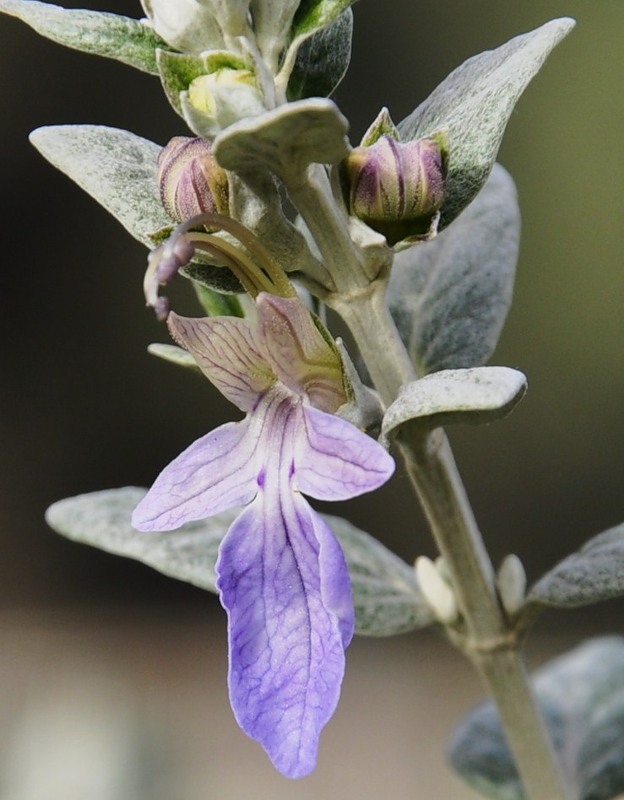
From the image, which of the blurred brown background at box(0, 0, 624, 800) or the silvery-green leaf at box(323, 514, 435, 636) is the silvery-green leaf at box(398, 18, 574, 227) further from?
the blurred brown background at box(0, 0, 624, 800)

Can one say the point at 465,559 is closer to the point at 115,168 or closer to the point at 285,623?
the point at 285,623

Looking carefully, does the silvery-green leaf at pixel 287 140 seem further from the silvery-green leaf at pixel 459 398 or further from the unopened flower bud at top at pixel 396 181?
the silvery-green leaf at pixel 459 398

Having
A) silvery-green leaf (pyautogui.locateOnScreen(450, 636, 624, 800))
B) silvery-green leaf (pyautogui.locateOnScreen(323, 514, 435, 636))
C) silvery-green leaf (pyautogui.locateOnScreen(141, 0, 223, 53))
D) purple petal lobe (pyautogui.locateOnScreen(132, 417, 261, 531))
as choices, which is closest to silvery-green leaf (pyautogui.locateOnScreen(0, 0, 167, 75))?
silvery-green leaf (pyautogui.locateOnScreen(141, 0, 223, 53))

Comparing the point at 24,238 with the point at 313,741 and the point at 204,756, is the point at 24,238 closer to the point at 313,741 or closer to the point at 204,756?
the point at 204,756

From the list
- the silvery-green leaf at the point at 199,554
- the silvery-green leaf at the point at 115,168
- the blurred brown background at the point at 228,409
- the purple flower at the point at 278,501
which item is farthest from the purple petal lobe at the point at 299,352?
the blurred brown background at the point at 228,409

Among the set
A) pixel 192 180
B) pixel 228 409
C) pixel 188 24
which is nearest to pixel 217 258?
pixel 192 180

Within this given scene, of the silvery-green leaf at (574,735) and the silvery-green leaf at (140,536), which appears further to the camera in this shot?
the silvery-green leaf at (574,735)
